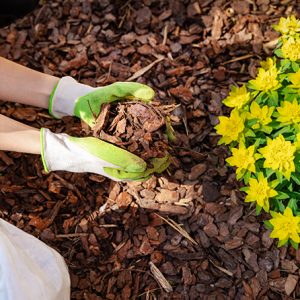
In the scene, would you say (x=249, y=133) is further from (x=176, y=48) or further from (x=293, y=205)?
(x=176, y=48)

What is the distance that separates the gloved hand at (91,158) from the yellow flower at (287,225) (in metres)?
0.45

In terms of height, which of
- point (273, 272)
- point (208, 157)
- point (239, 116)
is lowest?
point (273, 272)

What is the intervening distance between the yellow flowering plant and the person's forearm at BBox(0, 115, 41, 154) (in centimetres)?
63

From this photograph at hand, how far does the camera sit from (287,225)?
1642mm

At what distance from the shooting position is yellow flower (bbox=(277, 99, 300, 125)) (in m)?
1.62

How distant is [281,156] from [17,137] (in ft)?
2.85

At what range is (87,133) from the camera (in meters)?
1.99

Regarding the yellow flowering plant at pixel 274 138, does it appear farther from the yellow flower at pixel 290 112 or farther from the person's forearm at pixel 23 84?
the person's forearm at pixel 23 84

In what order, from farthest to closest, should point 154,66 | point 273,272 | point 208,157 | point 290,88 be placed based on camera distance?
point 154,66
point 208,157
point 273,272
point 290,88

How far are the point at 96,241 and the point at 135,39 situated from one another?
854mm

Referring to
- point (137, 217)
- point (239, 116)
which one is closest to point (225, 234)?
point (137, 217)

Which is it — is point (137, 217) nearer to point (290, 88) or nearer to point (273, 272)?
point (273, 272)

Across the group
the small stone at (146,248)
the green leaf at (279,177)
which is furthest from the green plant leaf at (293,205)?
the small stone at (146,248)

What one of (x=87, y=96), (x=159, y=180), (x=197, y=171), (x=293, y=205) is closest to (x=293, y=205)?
(x=293, y=205)
